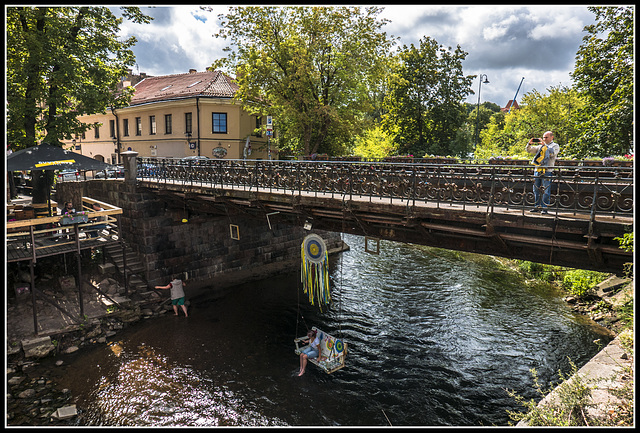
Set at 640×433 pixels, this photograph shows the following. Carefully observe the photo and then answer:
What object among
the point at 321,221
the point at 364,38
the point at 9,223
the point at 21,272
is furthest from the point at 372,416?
the point at 364,38

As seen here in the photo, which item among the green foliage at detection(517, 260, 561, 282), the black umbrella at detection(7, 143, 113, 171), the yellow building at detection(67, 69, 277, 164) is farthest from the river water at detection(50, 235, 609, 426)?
the yellow building at detection(67, 69, 277, 164)

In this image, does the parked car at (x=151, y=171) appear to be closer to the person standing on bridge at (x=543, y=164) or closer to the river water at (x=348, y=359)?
the river water at (x=348, y=359)

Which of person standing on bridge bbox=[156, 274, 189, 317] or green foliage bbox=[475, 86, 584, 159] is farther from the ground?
green foliage bbox=[475, 86, 584, 159]

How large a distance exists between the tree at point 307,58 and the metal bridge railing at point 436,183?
8346mm

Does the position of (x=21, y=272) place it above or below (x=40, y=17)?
below

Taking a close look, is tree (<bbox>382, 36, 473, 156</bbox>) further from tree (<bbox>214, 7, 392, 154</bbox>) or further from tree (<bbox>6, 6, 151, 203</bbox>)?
tree (<bbox>6, 6, 151, 203</bbox>)

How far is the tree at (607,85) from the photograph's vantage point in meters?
17.3

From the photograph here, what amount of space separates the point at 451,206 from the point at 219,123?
2510cm

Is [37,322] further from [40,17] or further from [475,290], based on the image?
[475,290]

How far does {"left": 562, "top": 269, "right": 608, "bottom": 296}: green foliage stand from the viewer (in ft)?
55.2

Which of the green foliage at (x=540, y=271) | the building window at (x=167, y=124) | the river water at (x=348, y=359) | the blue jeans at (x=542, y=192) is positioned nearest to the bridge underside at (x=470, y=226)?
the blue jeans at (x=542, y=192)

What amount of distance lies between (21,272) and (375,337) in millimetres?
13556

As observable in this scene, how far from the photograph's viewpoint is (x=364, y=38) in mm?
22484

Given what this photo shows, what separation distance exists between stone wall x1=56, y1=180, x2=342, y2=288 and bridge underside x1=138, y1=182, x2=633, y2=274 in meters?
6.27
